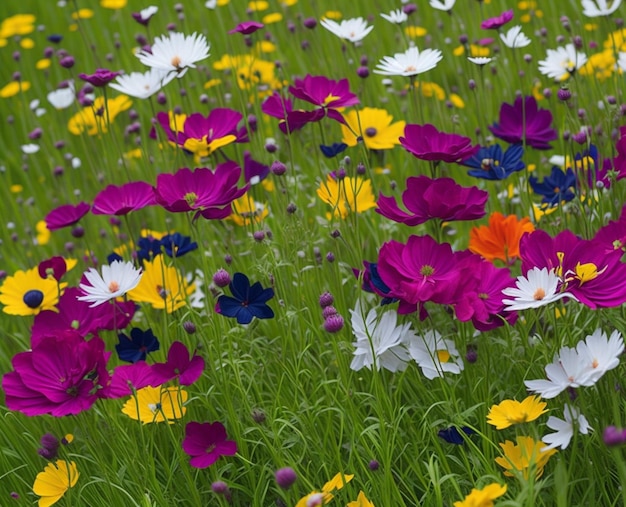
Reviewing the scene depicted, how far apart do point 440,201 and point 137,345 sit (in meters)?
0.67

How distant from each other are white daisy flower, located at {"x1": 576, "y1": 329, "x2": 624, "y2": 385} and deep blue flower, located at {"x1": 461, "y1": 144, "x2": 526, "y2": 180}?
0.54m

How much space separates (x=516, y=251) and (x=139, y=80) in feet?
3.01

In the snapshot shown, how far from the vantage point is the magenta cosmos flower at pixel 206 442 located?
1412mm

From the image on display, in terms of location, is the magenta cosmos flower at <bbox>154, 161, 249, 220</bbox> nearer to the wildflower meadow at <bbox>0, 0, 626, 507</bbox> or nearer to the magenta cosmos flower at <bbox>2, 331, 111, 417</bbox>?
the wildflower meadow at <bbox>0, 0, 626, 507</bbox>

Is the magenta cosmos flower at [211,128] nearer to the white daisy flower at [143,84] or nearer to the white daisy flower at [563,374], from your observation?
the white daisy flower at [143,84]

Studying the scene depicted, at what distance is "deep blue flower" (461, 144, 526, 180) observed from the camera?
5.50ft

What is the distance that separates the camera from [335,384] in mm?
1640

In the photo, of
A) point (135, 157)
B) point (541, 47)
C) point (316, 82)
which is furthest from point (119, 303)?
point (541, 47)

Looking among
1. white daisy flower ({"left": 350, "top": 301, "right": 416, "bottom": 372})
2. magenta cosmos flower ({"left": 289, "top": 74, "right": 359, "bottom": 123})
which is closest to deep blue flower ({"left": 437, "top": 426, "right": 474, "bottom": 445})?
white daisy flower ({"left": 350, "top": 301, "right": 416, "bottom": 372})

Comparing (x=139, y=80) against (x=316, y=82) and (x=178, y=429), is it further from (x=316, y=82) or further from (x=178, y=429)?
(x=178, y=429)

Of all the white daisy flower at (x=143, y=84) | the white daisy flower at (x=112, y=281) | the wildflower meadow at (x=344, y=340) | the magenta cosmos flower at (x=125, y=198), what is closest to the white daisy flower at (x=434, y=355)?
the wildflower meadow at (x=344, y=340)

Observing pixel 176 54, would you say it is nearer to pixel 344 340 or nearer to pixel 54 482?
pixel 344 340

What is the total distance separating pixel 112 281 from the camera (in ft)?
4.79

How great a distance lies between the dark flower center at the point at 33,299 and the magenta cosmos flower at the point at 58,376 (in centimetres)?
36
